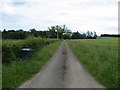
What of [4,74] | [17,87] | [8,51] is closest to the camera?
[17,87]

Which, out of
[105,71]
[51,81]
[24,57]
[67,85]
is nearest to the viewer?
[67,85]

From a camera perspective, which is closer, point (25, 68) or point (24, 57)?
point (25, 68)

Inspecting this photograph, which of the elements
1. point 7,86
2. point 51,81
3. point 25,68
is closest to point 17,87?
point 7,86

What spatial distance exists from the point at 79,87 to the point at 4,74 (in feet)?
12.4

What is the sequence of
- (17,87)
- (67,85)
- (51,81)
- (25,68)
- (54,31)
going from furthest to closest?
(54,31), (25,68), (51,81), (67,85), (17,87)

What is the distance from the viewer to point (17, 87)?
253 inches

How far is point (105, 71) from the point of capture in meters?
8.84

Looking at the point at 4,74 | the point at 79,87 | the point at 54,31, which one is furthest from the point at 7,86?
the point at 54,31

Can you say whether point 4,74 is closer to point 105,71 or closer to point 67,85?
point 67,85

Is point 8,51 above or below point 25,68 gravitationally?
above

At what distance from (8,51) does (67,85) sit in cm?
529

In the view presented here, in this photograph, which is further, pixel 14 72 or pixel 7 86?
pixel 14 72

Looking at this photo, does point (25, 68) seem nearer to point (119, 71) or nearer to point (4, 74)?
point (4, 74)

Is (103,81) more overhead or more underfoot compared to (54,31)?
more underfoot
